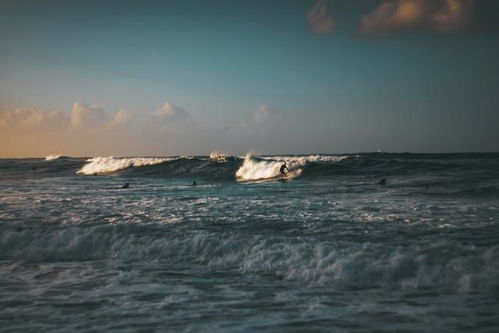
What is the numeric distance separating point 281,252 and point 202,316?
2.90 m

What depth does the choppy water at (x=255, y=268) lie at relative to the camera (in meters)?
4.81

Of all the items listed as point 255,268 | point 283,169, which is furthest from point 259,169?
point 255,268

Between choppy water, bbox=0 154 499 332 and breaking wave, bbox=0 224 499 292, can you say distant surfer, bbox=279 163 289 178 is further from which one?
breaking wave, bbox=0 224 499 292

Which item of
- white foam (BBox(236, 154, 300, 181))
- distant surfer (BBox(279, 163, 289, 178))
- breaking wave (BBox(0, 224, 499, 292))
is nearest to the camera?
breaking wave (BBox(0, 224, 499, 292))

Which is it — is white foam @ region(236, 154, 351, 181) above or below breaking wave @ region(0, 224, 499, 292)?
above

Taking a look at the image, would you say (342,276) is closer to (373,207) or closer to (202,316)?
(202,316)

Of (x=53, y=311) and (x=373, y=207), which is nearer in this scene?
(x=53, y=311)

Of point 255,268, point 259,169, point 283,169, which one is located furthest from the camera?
point 259,169

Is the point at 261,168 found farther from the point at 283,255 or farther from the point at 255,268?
the point at 255,268

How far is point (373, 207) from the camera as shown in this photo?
12.6 meters

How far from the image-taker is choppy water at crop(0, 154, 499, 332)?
4812mm

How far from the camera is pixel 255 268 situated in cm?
712

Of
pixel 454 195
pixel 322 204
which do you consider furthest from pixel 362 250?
pixel 454 195

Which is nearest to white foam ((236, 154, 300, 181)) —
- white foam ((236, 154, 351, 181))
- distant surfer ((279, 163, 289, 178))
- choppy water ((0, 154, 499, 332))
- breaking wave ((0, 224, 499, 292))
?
white foam ((236, 154, 351, 181))
